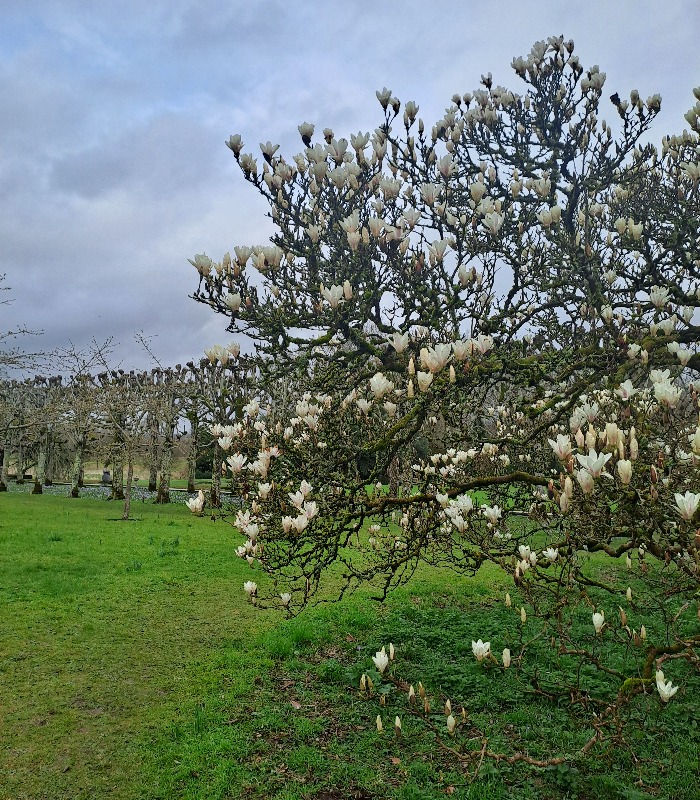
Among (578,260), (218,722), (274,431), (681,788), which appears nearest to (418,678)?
(218,722)

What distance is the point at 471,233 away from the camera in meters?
7.56

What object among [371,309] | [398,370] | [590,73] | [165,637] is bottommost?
[165,637]

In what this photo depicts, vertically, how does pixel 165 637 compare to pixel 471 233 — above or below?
below

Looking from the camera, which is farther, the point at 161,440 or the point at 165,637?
the point at 161,440

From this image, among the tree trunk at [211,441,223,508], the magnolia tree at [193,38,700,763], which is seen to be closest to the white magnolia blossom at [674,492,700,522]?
the magnolia tree at [193,38,700,763]

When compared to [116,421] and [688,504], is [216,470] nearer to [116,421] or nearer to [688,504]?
[116,421]

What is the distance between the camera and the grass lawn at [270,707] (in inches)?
211

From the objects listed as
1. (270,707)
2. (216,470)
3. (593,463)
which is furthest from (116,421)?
(593,463)

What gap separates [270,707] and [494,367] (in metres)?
4.83

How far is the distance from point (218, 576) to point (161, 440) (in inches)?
852

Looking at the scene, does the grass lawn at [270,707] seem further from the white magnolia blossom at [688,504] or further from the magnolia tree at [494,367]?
the white magnolia blossom at [688,504]

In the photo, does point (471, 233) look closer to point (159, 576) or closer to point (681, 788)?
point (681, 788)

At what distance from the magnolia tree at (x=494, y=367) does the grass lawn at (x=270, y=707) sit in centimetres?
50

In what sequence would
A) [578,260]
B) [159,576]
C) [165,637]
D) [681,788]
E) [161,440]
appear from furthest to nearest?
[161,440] → [159,576] → [165,637] → [578,260] → [681,788]
